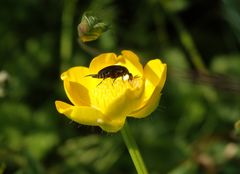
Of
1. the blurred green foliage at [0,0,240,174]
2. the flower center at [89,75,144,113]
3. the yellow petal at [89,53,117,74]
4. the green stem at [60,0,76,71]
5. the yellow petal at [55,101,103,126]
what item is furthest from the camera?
the green stem at [60,0,76,71]

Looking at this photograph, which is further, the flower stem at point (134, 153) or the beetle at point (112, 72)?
the beetle at point (112, 72)

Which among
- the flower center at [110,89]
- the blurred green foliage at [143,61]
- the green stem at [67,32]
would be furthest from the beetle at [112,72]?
the green stem at [67,32]

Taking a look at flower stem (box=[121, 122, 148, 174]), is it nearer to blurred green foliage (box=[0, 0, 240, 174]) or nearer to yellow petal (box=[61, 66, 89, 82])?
yellow petal (box=[61, 66, 89, 82])

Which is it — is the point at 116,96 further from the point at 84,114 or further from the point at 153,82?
the point at 84,114

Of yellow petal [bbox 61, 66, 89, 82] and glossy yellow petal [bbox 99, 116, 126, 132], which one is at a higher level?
yellow petal [bbox 61, 66, 89, 82]

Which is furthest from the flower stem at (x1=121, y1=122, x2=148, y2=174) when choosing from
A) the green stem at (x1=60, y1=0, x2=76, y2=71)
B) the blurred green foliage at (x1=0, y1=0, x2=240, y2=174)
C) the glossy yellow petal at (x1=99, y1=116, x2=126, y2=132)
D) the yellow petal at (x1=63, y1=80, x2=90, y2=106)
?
the green stem at (x1=60, y1=0, x2=76, y2=71)

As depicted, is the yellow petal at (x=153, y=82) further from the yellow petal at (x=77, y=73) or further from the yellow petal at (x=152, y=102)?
the yellow petal at (x=77, y=73)

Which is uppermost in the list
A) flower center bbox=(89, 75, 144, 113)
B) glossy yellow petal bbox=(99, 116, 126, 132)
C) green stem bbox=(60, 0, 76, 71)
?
glossy yellow petal bbox=(99, 116, 126, 132)
